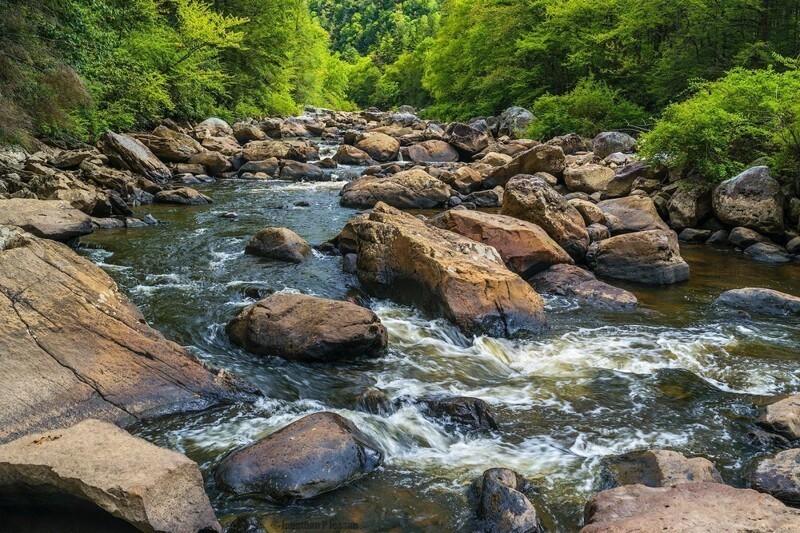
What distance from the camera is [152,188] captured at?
578 inches

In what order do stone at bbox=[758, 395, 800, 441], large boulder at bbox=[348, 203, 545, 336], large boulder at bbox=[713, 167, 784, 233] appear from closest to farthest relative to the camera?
stone at bbox=[758, 395, 800, 441]
large boulder at bbox=[348, 203, 545, 336]
large boulder at bbox=[713, 167, 784, 233]

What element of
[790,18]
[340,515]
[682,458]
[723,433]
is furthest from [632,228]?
[790,18]

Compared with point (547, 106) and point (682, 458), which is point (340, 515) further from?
point (547, 106)

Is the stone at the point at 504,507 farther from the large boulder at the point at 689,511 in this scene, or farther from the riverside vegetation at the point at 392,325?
the large boulder at the point at 689,511

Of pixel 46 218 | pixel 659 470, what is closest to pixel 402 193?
pixel 46 218

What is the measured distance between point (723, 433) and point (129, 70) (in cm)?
2010

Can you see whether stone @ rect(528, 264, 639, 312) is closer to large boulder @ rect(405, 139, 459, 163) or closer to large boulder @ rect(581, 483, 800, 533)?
large boulder @ rect(581, 483, 800, 533)

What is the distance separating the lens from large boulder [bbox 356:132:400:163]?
874 inches

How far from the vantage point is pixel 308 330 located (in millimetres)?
6188

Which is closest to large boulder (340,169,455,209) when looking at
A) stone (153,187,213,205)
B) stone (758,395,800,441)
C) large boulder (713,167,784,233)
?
stone (153,187,213,205)

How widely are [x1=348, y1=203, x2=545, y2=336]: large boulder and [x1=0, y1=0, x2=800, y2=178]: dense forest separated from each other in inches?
259

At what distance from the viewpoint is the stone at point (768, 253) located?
10617 millimetres

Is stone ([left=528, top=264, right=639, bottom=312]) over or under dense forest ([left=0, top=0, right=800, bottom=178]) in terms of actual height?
under

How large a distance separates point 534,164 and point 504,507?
510 inches
